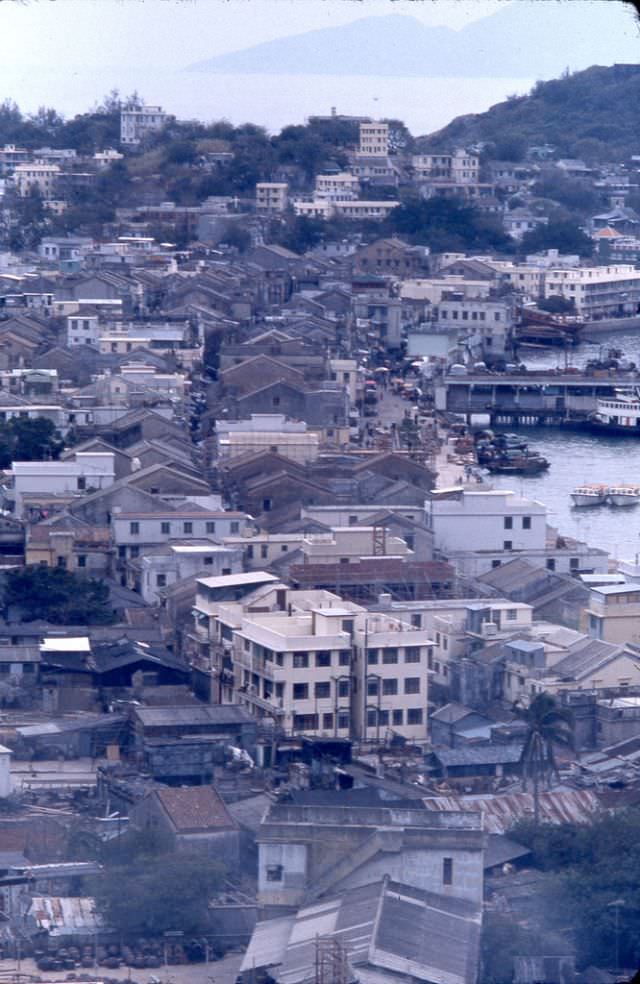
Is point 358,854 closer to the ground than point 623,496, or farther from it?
farther from it

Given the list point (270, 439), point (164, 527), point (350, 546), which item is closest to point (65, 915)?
point (350, 546)

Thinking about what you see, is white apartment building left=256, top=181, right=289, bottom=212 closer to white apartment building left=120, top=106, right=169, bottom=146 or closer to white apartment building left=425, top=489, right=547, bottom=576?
white apartment building left=120, top=106, right=169, bottom=146

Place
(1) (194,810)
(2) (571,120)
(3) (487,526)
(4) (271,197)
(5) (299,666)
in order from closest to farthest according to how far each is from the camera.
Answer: (1) (194,810), (5) (299,666), (3) (487,526), (4) (271,197), (2) (571,120)

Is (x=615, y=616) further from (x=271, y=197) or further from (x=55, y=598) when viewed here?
(x=271, y=197)

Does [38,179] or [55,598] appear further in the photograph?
[38,179]

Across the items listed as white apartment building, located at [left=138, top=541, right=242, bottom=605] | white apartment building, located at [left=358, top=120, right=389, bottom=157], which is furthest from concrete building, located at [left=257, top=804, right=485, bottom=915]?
white apartment building, located at [left=358, top=120, right=389, bottom=157]

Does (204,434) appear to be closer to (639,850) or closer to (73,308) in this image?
(73,308)

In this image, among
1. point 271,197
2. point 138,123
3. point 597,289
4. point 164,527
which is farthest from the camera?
point 138,123
